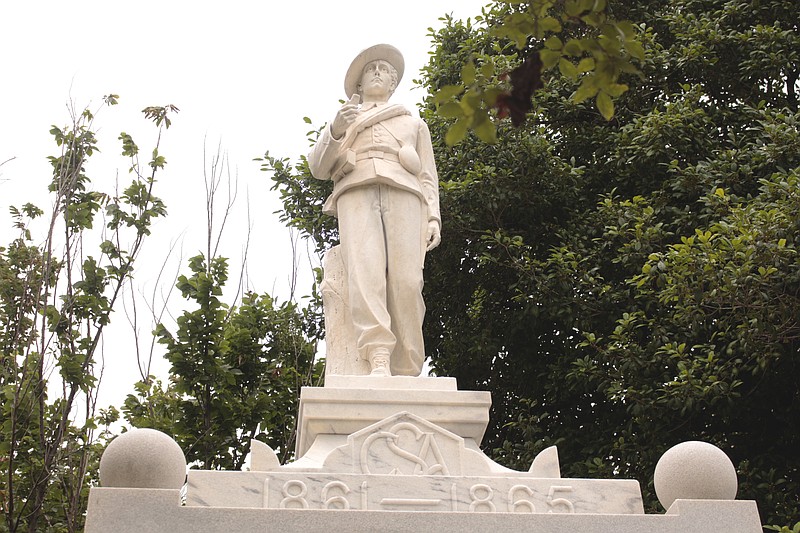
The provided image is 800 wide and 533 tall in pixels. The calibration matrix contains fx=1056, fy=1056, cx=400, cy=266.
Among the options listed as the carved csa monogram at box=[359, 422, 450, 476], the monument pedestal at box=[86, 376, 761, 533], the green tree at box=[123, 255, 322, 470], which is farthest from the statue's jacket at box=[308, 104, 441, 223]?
the green tree at box=[123, 255, 322, 470]

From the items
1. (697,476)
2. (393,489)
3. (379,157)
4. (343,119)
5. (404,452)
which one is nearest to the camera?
(697,476)

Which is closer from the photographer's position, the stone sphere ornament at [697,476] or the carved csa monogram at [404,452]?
the stone sphere ornament at [697,476]

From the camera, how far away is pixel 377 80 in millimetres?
8312

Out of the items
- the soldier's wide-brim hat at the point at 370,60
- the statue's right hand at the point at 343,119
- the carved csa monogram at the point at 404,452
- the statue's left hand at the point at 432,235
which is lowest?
the carved csa monogram at the point at 404,452

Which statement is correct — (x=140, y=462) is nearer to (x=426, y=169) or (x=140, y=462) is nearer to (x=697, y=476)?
(x=697, y=476)

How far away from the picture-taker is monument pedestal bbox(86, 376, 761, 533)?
5234 mm

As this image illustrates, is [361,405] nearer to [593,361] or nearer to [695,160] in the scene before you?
[593,361]

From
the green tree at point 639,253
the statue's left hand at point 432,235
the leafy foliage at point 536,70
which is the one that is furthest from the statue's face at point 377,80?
the leafy foliage at point 536,70

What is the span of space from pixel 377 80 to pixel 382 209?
1186mm

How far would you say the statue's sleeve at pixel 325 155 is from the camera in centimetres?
779

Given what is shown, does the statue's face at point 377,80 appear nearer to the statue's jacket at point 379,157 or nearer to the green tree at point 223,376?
the statue's jacket at point 379,157

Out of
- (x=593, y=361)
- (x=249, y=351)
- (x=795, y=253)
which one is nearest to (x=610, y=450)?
(x=593, y=361)

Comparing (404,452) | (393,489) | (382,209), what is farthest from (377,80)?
(393,489)

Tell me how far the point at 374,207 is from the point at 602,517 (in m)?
3.09
